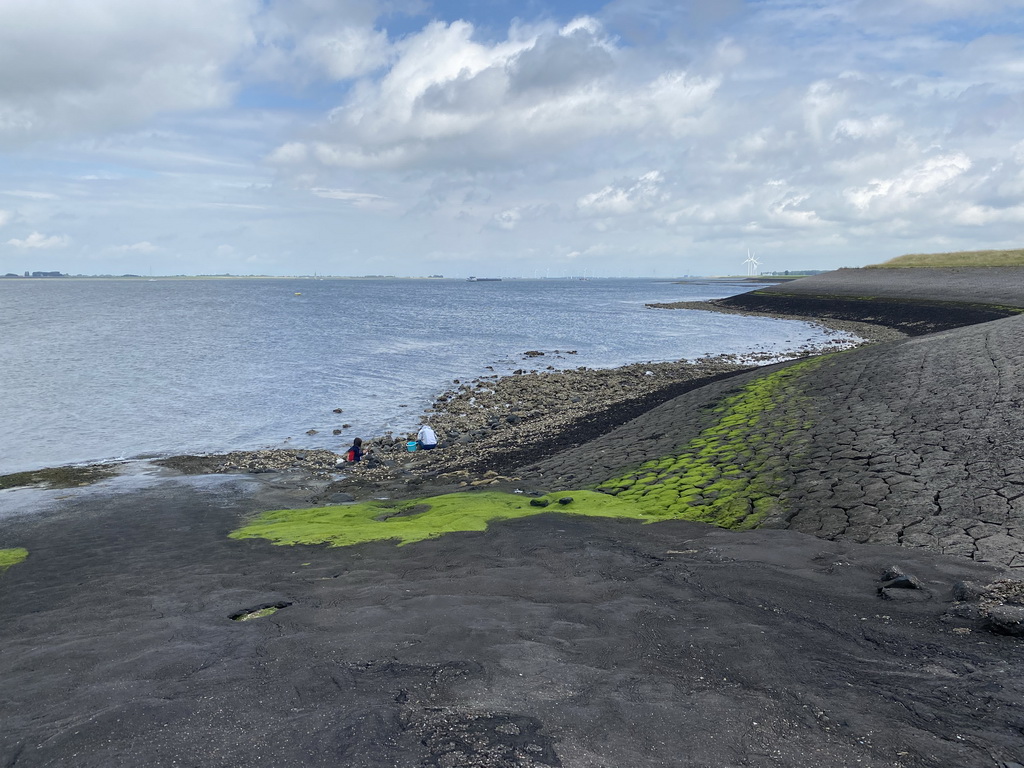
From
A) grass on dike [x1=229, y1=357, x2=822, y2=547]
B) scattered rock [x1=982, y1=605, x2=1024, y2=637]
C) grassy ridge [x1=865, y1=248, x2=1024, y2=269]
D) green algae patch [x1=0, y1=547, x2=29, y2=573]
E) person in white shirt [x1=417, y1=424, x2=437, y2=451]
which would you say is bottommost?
green algae patch [x1=0, y1=547, x2=29, y2=573]

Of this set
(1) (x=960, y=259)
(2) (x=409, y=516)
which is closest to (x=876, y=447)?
(2) (x=409, y=516)

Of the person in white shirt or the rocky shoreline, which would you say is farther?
the person in white shirt

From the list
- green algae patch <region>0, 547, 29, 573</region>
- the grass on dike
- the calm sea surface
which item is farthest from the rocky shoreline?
green algae patch <region>0, 547, 29, 573</region>

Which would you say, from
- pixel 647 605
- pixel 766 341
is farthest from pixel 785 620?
pixel 766 341

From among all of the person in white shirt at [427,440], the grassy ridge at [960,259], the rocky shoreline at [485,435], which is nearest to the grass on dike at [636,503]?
the rocky shoreline at [485,435]

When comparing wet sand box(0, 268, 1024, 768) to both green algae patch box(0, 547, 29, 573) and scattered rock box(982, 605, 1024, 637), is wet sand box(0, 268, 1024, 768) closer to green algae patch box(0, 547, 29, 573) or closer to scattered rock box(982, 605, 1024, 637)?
scattered rock box(982, 605, 1024, 637)

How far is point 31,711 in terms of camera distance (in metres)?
7.98

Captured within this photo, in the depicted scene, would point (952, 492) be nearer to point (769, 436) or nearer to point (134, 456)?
point (769, 436)

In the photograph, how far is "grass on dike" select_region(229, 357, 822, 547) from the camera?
54.8ft

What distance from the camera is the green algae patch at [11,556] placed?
16625 millimetres

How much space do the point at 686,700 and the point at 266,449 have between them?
1086 inches

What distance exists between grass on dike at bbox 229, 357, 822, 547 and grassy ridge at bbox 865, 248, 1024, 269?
112m

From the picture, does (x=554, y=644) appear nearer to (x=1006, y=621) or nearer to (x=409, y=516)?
(x=1006, y=621)

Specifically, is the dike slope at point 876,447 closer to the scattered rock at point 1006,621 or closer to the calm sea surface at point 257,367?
the scattered rock at point 1006,621
